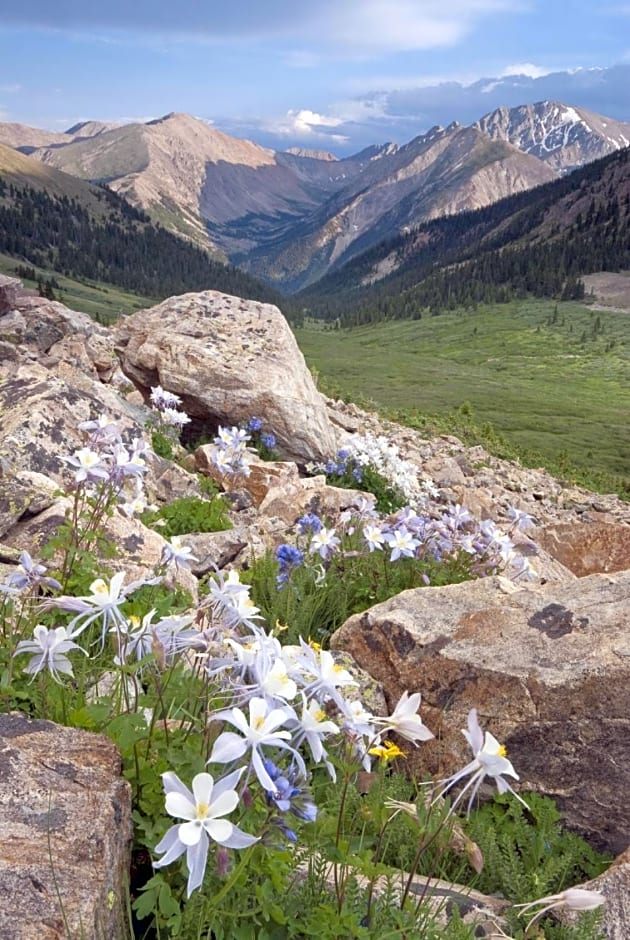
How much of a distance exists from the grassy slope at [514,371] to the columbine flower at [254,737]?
29804 mm

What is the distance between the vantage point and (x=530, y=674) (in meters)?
4.70

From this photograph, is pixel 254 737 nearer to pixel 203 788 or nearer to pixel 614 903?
pixel 203 788

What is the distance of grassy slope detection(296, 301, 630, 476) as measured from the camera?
137ft

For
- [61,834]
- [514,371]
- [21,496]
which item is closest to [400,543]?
[21,496]

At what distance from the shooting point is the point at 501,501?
644 inches

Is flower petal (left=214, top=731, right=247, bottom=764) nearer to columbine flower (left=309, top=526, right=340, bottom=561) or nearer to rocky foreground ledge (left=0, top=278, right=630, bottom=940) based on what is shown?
rocky foreground ledge (left=0, top=278, right=630, bottom=940)

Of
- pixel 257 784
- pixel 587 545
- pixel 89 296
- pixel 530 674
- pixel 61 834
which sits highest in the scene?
pixel 257 784

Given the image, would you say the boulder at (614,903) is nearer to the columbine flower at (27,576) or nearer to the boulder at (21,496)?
the columbine flower at (27,576)

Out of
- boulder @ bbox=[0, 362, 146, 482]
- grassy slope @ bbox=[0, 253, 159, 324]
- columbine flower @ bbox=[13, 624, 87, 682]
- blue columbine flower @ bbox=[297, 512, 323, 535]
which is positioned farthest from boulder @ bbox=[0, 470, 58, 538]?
grassy slope @ bbox=[0, 253, 159, 324]

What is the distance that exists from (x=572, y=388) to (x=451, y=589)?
6323cm

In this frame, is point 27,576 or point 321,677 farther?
point 27,576

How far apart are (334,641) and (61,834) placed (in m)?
3.49

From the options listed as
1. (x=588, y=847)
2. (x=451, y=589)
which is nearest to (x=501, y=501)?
(x=451, y=589)

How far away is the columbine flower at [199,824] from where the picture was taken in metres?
1.71
